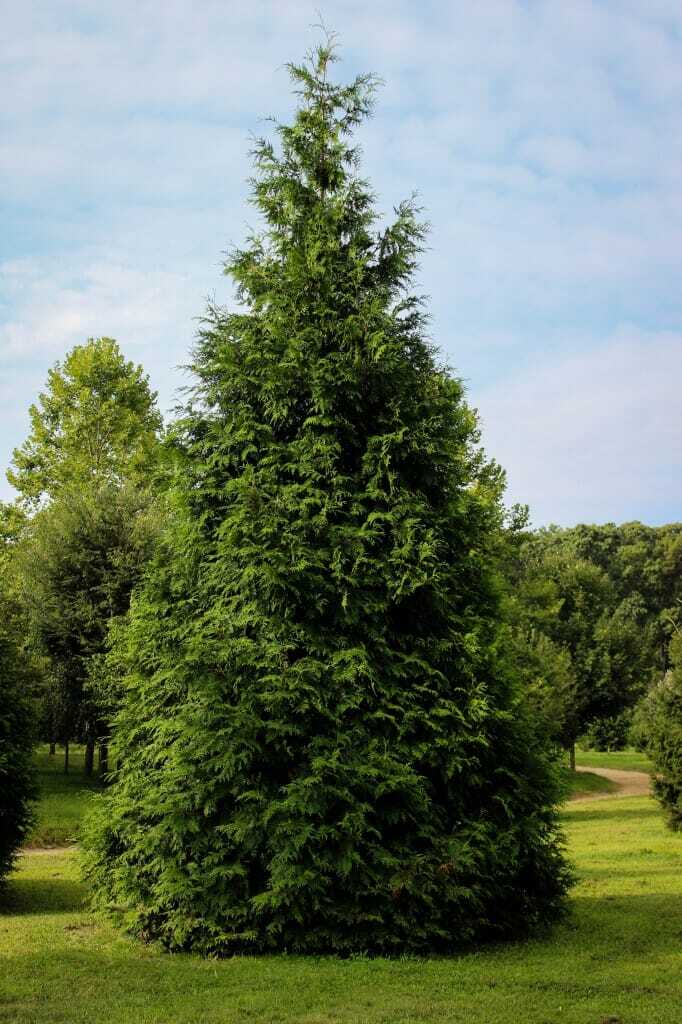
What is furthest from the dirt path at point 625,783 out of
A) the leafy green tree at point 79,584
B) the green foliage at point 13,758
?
the green foliage at point 13,758

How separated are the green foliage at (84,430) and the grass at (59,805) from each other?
11.3 m

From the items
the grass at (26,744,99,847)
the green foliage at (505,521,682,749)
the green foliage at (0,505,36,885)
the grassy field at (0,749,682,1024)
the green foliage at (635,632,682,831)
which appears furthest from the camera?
the green foliage at (505,521,682,749)

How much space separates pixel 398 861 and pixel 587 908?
4062 millimetres

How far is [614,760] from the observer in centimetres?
5012

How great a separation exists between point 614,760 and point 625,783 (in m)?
12.9

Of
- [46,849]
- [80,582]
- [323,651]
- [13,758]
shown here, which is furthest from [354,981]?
[80,582]

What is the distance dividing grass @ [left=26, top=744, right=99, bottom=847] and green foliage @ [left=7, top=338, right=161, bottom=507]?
11.3m

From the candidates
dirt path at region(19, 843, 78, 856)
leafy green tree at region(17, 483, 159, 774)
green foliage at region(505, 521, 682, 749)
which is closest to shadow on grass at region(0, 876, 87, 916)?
dirt path at region(19, 843, 78, 856)

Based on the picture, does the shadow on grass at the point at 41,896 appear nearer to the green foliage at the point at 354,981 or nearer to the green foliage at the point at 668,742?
the green foliage at the point at 354,981

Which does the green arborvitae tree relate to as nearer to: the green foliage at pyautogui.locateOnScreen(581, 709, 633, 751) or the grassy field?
the grassy field

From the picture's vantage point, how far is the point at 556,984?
793 centimetres

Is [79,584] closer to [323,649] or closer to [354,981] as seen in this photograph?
[323,649]

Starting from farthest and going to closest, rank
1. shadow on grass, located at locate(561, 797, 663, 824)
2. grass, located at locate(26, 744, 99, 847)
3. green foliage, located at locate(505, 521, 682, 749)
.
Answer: green foliage, located at locate(505, 521, 682, 749) → shadow on grass, located at locate(561, 797, 663, 824) → grass, located at locate(26, 744, 99, 847)

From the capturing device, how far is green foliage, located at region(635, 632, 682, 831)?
2155 centimetres
